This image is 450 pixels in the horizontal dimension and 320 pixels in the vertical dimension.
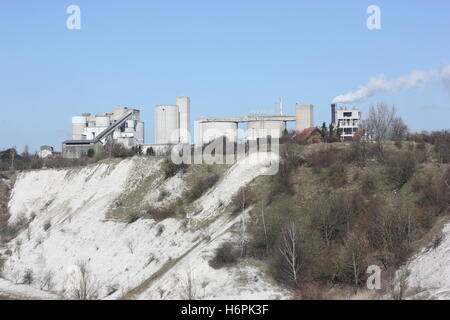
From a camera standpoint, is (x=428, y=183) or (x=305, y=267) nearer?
(x=305, y=267)

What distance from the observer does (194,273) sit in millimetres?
42531

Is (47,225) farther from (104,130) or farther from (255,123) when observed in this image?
(104,130)

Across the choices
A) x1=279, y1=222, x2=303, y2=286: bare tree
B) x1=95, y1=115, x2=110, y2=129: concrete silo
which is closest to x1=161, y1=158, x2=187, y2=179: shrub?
x1=279, y1=222, x2=303, y2=286: bare tree

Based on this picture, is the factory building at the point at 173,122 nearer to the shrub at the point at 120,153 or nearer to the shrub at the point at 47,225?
the shrub at the point at 120,153

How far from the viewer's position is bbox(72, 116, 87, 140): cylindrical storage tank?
125625 mm

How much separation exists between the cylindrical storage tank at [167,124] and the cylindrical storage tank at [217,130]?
13.9 ft

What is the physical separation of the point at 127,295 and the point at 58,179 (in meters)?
41.4

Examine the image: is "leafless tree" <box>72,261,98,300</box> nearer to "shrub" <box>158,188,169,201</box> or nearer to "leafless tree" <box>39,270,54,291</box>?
"leafless tree" <box>39,270,54,291</box>

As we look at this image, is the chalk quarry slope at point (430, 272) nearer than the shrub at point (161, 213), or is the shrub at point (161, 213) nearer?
the chalk quarry slope at point (430, 272)

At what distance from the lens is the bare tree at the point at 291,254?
39719mm

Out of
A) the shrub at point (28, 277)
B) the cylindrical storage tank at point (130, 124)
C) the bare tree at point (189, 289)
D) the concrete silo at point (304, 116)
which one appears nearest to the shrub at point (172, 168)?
the shrub at point (28, 277)
